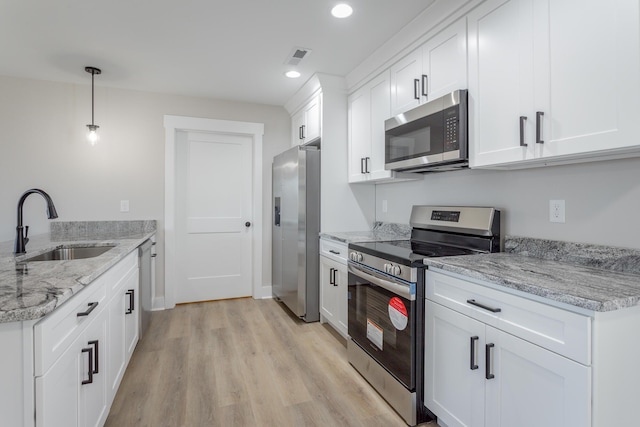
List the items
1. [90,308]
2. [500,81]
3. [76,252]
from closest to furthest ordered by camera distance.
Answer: [90,308] < [500,81] < [76,252]

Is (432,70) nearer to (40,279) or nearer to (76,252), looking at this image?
(40,279)

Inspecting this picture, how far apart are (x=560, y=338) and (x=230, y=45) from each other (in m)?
2.69

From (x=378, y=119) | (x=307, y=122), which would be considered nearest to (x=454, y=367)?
(x=378, y=119)

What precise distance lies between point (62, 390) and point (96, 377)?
0.39m

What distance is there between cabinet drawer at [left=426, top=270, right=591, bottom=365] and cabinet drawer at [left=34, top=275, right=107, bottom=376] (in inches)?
61.2

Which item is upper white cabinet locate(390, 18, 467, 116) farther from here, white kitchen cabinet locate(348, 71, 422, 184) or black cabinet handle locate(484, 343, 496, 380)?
black cabinet handle locate(484, 343, 496, 380)

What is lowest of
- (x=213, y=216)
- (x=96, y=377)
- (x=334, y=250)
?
(x=96, y=377)

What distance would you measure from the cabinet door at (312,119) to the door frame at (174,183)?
2.23 ft

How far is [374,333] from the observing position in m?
2.04

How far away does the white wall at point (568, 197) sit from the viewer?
4.64ft

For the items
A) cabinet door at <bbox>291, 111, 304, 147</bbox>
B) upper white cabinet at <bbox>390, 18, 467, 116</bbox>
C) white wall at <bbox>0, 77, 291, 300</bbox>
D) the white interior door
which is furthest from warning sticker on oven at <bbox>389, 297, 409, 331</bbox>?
white wall at <bbox>0, 77, 291, 300</bbox>

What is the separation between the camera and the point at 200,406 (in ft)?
6.31

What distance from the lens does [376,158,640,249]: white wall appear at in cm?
141

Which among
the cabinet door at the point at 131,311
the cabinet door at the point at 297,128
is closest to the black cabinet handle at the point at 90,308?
the cabinet door at the point at 131,311
